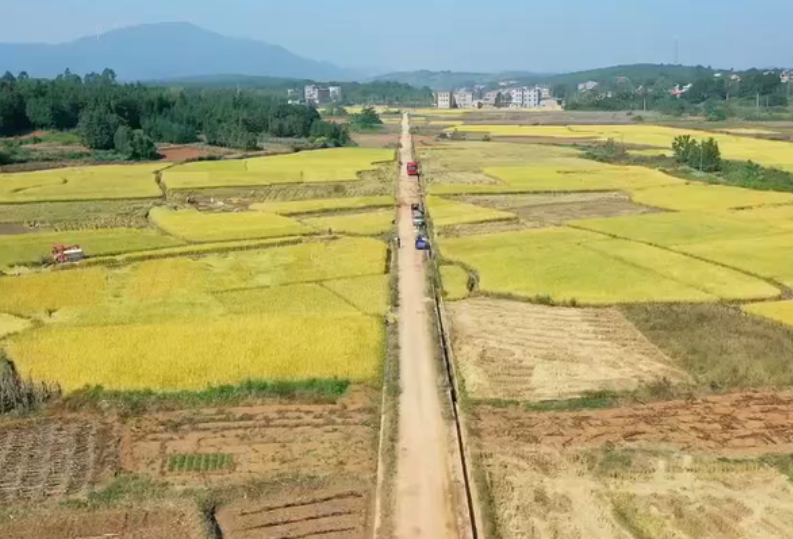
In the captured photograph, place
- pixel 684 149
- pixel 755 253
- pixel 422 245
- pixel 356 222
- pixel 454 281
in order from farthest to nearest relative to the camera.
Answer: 1. pixel 684 149
2. pixel 356 222
3. pixel 422 245
4. pixel 755 253
5. pixel 454 281

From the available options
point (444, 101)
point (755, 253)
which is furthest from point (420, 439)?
point (444, 101)

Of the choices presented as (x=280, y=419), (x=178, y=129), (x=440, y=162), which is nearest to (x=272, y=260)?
(x=280, y=419)

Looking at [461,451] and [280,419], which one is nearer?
[461,451]

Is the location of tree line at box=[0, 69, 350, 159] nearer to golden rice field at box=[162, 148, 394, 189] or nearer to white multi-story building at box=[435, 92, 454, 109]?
golden rice field at box=[162, 148, 394, 189]

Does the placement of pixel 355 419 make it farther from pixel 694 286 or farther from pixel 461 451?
pixel 694 286

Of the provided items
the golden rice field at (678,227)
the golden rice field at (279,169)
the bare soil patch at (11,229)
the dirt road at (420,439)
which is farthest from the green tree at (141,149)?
the dirt road at (420,439)

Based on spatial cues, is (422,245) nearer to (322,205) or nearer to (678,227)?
(322,205)
